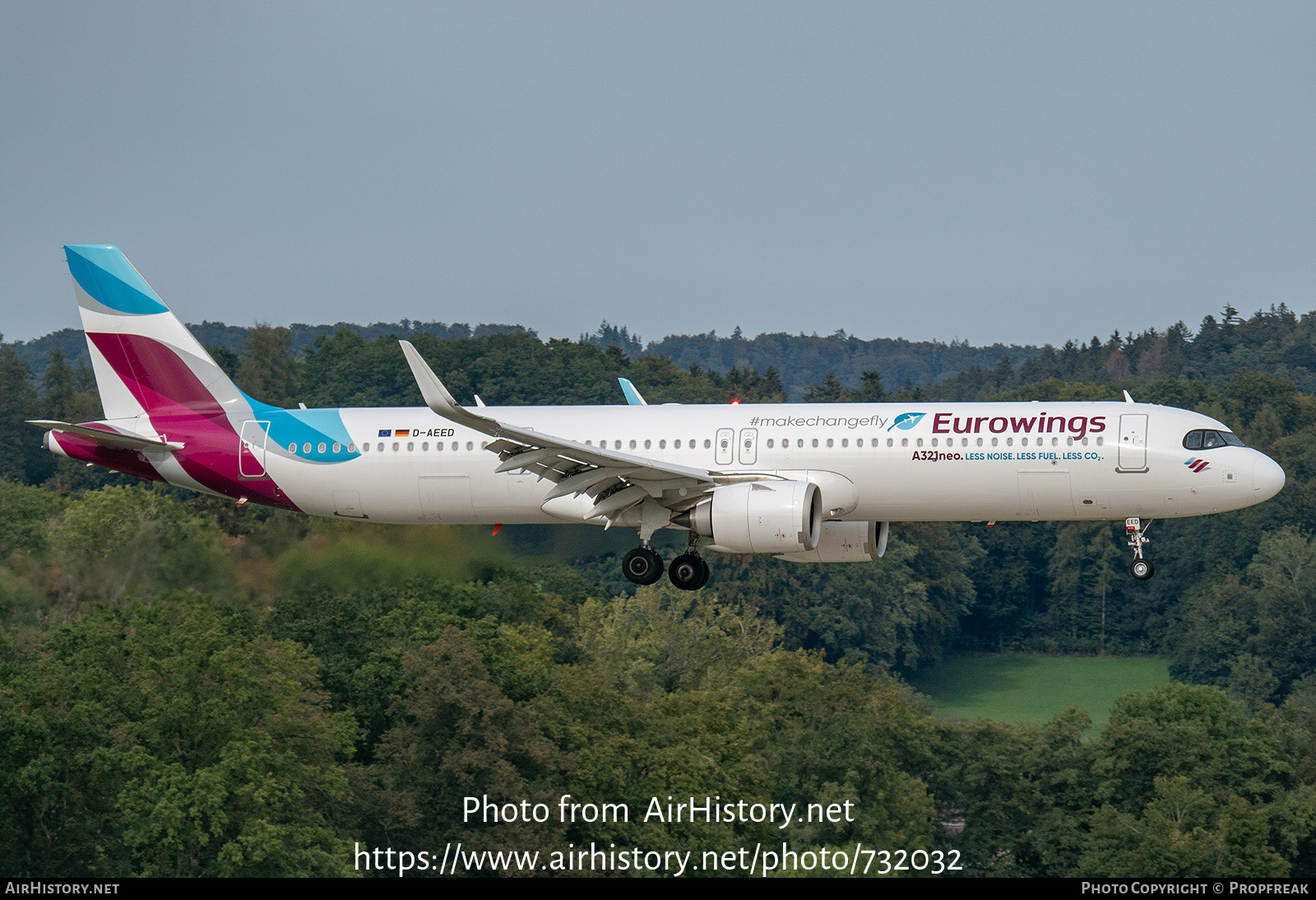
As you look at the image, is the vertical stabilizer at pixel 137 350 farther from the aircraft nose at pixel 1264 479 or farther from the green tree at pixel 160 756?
the aircraft nose at pixel 1264 479

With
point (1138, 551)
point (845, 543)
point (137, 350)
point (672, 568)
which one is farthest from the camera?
point (137, 350)

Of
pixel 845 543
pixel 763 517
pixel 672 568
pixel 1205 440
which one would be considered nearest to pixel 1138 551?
pixel 1205 440

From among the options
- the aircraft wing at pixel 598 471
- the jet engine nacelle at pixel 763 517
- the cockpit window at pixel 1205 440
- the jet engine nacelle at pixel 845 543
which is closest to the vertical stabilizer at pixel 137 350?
the aircraft wing at pixel 598 471

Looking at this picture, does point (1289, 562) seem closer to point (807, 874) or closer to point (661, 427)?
point (807, 874)

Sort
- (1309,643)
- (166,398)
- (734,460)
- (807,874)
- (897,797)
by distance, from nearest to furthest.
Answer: (734,460) → (166,398) → (807,874) → (897,797) → (1309,643)

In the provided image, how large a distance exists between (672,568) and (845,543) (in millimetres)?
4379

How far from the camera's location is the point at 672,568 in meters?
38.1

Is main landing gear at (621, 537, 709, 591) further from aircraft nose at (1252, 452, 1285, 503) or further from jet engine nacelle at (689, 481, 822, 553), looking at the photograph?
aircraft nose at (1252, 452, 1285, 503)

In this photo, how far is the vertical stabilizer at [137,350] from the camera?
40.8 metres

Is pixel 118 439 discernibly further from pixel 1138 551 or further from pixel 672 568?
pixel 1138 551

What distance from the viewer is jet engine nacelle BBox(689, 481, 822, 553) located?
35094mm

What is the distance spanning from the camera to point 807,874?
6353 cm

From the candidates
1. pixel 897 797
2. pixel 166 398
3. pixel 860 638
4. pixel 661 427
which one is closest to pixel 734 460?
pixel 661 427

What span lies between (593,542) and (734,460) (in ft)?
38.1
